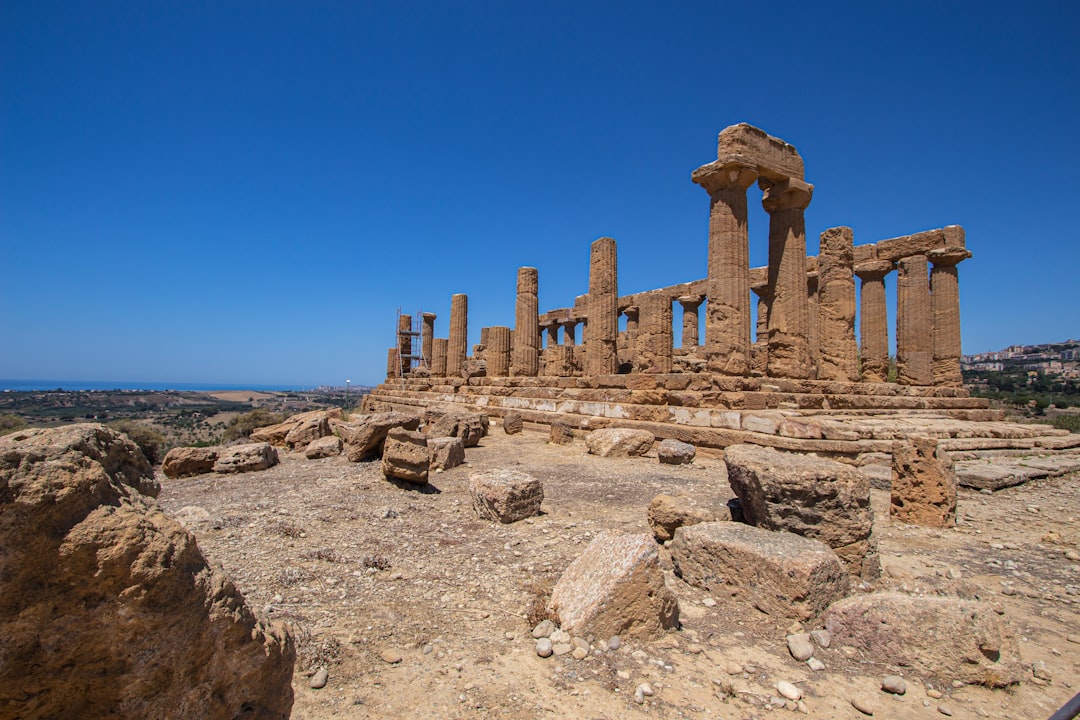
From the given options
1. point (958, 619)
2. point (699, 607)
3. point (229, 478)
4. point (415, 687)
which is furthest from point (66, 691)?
point (229, 478)

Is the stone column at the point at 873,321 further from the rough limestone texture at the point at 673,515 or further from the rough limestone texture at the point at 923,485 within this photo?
the rough limestone texture at the point at 673,515

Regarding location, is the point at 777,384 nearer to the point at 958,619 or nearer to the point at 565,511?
the point at 565,511

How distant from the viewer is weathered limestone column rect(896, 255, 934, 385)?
14914mm

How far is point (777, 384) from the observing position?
34.9ft

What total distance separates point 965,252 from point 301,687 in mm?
17638

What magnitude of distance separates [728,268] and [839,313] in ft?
12.5

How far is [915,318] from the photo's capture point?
1503cm

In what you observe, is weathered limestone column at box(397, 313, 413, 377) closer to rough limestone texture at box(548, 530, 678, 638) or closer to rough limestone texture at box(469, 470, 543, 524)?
rough limestone texture at box(469, 470, 543, 524)

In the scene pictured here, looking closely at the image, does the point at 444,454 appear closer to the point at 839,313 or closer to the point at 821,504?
the point at 821,504

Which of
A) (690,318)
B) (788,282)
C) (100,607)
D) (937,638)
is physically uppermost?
(690,318)

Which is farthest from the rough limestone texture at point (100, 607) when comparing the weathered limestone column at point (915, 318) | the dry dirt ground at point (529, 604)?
the weathered limestone column at point (915, 318)

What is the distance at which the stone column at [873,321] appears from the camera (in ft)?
48.9

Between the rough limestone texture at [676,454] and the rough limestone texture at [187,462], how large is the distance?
6.97 m

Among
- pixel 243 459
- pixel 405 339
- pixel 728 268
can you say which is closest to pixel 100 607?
pixel 243 459
